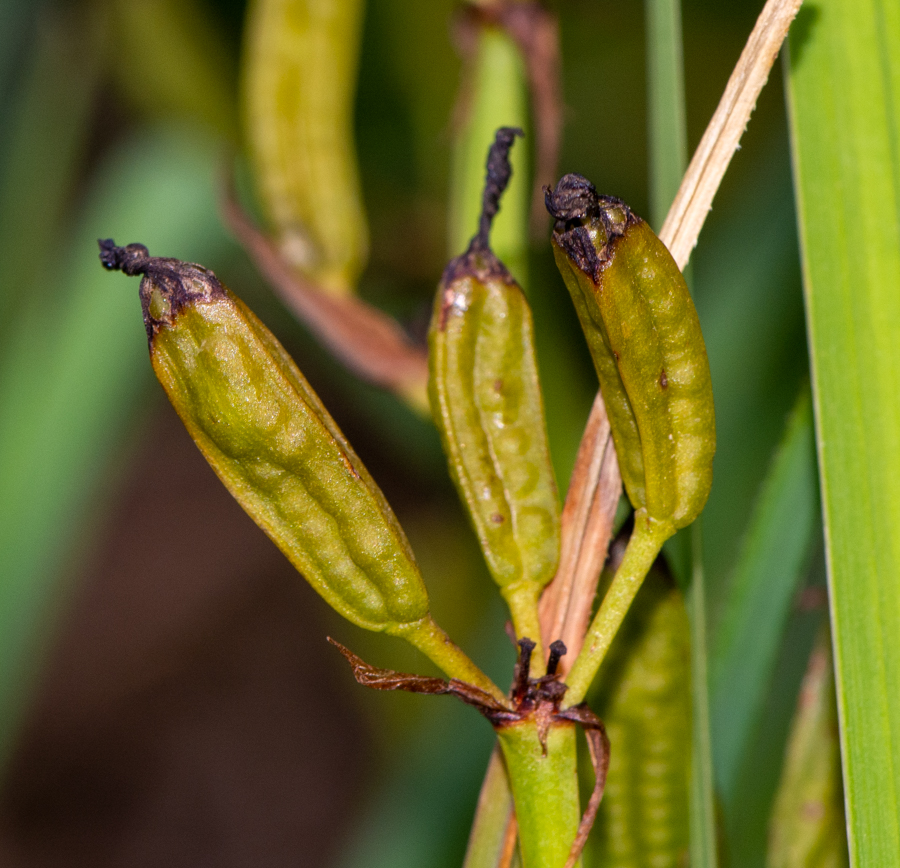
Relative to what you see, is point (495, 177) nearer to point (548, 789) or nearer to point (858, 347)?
point (858, 347)

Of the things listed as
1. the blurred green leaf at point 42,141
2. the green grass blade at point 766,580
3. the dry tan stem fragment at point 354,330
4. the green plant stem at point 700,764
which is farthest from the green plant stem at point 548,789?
the blurred green leaf at point 42,141

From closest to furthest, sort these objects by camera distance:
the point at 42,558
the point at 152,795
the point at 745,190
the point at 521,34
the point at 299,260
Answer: the point at 521,34 → the point at 299,260 → the point at 42,558 → the point at 745,190 → the point at 152,795

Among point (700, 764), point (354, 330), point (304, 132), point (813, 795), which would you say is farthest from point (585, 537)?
point (304, 132)

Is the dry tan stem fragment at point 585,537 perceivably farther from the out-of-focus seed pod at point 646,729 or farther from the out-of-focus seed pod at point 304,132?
the out-of-focus seed pod at point 304,132

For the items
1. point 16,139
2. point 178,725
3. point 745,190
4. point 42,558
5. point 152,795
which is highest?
point 745,190

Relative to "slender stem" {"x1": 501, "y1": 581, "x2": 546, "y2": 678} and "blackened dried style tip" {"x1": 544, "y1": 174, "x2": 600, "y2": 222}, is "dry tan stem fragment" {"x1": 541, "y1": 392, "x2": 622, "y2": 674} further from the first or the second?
"blackened dried style tip" {"x1": 544, "y1": 174, "x2": 600, "y2": 222}

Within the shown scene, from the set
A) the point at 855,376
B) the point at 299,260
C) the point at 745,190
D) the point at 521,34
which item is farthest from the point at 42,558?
Answer: the point at 745,190

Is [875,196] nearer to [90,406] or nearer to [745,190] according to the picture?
[90,406]
